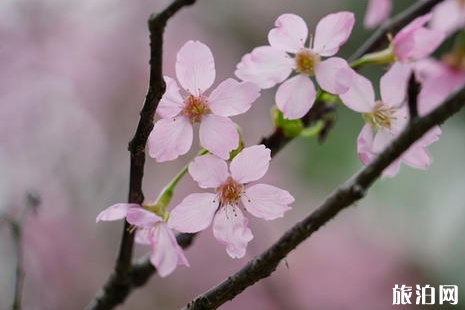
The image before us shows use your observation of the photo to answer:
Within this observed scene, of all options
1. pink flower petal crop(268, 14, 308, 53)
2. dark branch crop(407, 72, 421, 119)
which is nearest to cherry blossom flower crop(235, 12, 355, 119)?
pink flower petal crop(268, 14, 308, 53)

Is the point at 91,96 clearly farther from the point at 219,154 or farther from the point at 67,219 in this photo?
the point at 219,154

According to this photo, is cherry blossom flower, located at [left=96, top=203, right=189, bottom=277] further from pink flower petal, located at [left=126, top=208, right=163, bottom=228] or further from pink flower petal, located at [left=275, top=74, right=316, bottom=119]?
pink flower petal, located at [left=275, top=74, right=316, bottom=119]

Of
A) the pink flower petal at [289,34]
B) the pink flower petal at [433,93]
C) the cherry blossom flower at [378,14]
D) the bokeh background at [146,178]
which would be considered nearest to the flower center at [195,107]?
the pink flower petal at [289,34]

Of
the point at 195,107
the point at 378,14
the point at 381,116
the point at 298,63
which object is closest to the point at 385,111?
the point at 381,116

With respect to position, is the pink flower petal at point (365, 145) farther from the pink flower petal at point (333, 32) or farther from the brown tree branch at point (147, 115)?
the brown tree branch at point (147, 115)

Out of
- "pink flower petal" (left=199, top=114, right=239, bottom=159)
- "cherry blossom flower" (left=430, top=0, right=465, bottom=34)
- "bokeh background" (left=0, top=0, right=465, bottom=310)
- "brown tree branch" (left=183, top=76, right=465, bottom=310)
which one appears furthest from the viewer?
"bokeh background" (left=0, top=0, right=465, bottom=310)

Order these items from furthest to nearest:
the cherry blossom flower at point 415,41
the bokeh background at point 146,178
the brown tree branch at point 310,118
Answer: the bokeh background at point 146,178
the brown tree branch at point 310,118
the cherry blossom flower at point 415,41
